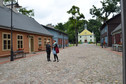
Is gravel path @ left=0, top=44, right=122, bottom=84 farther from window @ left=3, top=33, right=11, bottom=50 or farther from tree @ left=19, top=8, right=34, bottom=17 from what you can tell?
tree @ left=19, top=8, right=34, bottom=17

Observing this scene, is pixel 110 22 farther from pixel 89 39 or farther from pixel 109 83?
pixel 89 39

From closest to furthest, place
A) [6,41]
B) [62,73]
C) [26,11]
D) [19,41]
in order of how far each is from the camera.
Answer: [62,73] < [6,41] < [19,41] < [26,11]

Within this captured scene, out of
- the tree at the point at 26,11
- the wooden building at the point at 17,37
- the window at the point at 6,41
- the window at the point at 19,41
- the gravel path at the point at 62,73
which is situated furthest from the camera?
the tree at the point at 26,11

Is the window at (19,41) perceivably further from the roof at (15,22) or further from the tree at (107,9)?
the tree at (107,9)

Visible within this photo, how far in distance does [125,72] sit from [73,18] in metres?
36.2

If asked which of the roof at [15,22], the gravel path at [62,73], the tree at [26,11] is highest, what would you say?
the tree at [26,11]

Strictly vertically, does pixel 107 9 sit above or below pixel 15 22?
above

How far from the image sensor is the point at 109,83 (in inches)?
143

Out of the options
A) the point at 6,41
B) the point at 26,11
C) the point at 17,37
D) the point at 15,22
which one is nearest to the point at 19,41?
the point at 17,37

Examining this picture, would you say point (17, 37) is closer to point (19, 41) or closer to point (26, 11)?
point (19, 41)

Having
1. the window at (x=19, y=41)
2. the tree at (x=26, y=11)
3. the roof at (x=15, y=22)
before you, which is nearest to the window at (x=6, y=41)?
the roof at (x=15, y=22)

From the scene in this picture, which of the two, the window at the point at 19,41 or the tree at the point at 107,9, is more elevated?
the tree at the point at 107,9

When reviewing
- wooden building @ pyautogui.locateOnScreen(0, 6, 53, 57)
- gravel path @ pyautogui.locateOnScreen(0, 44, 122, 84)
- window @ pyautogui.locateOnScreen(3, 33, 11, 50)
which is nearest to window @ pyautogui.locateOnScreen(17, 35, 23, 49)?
wooden building @ pyautogui.locateOnScreen(0, 6, 53, 57)

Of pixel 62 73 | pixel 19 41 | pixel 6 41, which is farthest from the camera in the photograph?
pixel 19 41
